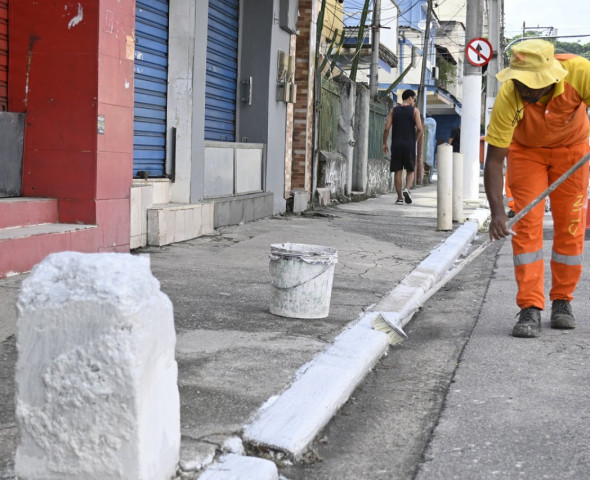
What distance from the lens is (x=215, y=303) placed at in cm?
612

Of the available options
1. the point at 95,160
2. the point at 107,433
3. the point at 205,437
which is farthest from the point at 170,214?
the point at 107,433

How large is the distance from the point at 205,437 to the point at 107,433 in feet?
2.61

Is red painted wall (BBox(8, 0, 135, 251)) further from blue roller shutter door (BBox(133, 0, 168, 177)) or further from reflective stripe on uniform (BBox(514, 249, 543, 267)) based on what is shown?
reflective stripe on uniform (BBox(514, 249, 543, 267))

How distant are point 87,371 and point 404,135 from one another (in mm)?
13933

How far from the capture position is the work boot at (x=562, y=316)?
5.68 metres

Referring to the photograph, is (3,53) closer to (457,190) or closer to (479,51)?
(457,190)

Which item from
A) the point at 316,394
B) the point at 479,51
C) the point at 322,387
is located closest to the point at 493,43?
the point at 479,51

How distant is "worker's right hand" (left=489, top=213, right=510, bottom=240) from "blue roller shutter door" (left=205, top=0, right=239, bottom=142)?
20.7 ft

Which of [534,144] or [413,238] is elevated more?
[534,144]

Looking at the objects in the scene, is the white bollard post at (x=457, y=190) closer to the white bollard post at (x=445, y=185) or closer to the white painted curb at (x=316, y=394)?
the white bollard post at (x=445, y=185)

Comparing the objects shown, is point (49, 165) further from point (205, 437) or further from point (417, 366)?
point (205, 437)

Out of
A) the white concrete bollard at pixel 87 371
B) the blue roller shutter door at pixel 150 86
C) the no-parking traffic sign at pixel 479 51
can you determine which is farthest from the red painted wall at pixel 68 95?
the no-parking traffic sign at pixel 479 51

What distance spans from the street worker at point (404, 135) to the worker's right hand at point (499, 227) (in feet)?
34.1

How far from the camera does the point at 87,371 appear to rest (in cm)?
261
